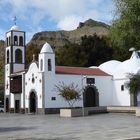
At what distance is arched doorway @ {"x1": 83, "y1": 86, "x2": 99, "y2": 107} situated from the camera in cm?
5672

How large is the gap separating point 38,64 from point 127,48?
3747 cm

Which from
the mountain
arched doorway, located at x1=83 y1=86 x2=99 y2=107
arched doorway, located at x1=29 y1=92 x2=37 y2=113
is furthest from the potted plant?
the mountain

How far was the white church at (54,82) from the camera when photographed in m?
54.0

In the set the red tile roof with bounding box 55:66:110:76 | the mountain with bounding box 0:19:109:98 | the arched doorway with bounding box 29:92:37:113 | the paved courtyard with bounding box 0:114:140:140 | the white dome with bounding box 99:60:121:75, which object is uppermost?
the mountain with bounding box 0:19:109:98

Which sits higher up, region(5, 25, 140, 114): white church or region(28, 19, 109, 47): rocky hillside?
region(28, 19, 109, 47): rocky hillside

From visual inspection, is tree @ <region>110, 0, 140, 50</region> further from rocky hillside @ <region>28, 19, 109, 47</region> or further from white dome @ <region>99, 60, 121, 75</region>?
rocky hillside @ <region>28, 19, 109, 47</region>

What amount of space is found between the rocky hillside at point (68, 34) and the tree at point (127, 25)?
12011cm

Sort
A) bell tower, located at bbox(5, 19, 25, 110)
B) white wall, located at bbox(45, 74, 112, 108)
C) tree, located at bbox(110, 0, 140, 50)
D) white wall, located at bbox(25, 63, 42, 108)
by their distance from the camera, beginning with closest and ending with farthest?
tree, located at bbox(110, 0, 140, 50)
white wall, located at bbox(45, 74, 112, 108)
white wall, located at bbox(25, 63, 42, 108)
bell tower, located at bbox(5, 19, 25, 110)

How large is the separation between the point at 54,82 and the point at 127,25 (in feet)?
119

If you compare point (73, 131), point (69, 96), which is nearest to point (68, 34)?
point (69, 96)

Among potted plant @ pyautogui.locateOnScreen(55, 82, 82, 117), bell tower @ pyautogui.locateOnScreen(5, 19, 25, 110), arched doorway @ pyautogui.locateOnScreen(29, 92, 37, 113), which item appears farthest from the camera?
bell tower @ pyautogui.locateOnScreen(5, 19, 25, 110)

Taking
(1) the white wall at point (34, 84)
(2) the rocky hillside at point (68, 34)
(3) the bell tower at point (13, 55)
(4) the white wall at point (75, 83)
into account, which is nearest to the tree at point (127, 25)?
(4) the white wall at point (75, 83)

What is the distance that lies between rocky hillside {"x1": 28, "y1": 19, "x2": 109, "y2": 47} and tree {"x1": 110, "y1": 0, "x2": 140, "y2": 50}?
120m

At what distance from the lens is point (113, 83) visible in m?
58.3
